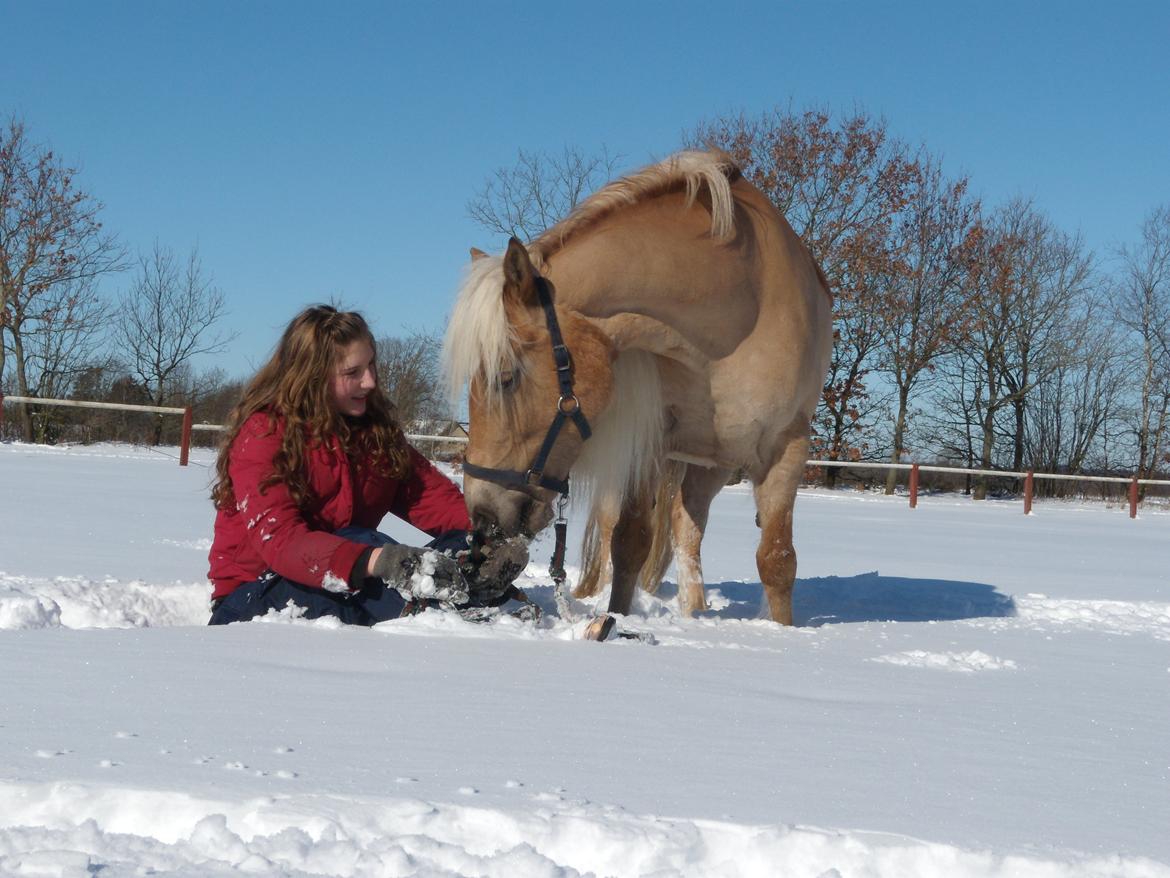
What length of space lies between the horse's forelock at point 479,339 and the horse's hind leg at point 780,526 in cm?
120

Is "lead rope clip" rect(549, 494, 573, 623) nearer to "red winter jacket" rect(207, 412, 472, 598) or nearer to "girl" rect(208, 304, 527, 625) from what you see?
"girl" rect(208, 304, 527, 625)

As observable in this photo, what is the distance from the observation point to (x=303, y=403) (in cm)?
318

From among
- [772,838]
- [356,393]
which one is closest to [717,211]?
[356,393]

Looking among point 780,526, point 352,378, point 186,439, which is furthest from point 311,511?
point 186,439

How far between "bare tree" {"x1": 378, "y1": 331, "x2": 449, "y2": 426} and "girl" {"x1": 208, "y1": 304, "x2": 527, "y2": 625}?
0.70 feet

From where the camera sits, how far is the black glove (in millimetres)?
2781

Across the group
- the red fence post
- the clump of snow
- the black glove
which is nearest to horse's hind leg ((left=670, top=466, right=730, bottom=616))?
the black glove

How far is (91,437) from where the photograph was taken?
18453mm

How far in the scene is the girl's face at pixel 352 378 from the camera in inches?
128

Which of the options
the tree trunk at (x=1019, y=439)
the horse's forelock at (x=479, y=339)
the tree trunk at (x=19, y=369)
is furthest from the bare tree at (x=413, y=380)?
the tree trunk at (x=1019, y=439)

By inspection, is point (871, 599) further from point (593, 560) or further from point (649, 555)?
point (593, 560)

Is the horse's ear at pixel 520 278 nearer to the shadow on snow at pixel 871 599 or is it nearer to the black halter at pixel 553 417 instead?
the black halter at pixel 553 417

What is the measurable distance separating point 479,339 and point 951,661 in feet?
4.91

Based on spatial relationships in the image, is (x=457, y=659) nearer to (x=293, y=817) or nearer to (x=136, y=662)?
(x=136, y=662)
